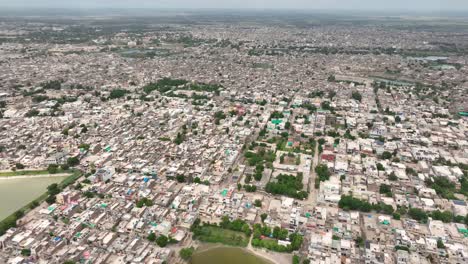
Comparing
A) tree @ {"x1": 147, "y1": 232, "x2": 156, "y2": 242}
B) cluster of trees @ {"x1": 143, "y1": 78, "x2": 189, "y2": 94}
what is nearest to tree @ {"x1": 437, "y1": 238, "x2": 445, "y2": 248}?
tree @ {"x1": 147, "y1": 232, "x2": 156, "y2": 242}

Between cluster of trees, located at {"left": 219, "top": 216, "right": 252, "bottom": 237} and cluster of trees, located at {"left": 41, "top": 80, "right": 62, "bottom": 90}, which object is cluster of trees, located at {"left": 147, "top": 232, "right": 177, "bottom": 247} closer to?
cluster of trees, located at {"left": 219, "top": 216, "right": 252, "bottom": 237}

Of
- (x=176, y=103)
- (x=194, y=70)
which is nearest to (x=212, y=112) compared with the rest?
(x=176, y=103)

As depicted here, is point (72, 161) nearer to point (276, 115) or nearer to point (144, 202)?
point (144, 202)

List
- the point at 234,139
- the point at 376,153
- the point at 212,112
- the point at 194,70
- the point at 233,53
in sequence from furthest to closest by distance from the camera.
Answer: the point at 233,53
the point at 194,70
the point at 212,112
the point at 234,139
the point at 376,153

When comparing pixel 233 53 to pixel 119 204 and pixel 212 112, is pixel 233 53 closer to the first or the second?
pixel 212 112

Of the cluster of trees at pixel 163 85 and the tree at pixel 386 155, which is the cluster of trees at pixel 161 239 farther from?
the cluster of trees at pixel 163 85

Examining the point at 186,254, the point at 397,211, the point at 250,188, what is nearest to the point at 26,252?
the point at 186,254

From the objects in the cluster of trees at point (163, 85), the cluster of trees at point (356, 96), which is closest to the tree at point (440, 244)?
the cluster of trees at point (356, 96)

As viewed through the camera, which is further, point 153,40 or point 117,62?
point 153,40
